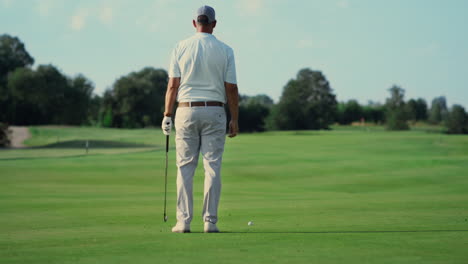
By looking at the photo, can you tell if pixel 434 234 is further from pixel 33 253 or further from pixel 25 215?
pixel 25 215

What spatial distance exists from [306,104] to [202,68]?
103 meters

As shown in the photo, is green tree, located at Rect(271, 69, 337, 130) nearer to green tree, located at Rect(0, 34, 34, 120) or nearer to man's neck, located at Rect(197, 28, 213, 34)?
green tree, located at Rect(0, 34, 34, 120)

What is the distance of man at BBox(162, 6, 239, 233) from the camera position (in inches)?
266

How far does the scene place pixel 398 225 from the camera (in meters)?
7.11

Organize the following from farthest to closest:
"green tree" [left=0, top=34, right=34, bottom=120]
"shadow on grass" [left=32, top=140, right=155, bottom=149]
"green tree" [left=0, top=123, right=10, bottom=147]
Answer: "green tree" [left=0, top=34, right=34, bottom=120]
"shadow on grass" [left=32, top=140, right=155, bottom=149]
"green tree" [left=0, top=123, right=10, bottom=147]

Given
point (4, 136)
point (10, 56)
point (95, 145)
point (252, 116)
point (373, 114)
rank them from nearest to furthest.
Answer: point (4, 136) < point (95, 145) < point (10, 56) < point (252, 116) < point (373, 114)

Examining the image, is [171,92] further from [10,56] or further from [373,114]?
[373,114]

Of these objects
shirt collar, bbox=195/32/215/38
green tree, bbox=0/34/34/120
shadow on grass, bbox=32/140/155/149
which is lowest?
shadow on grass, bbox=32/140/155/149

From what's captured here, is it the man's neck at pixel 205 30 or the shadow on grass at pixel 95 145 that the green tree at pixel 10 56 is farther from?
the man's neck at pixel 205 30

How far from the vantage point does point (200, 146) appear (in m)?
6.94

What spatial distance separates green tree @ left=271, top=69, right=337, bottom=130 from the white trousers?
90.4 m

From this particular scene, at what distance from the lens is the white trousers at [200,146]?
6.72 m

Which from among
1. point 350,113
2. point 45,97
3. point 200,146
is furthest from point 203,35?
point 350,113

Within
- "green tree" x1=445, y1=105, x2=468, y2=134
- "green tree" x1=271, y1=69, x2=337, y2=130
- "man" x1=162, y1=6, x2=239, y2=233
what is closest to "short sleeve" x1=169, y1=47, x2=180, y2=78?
"man" x1=162, y1=6, x2=239, y2=233
